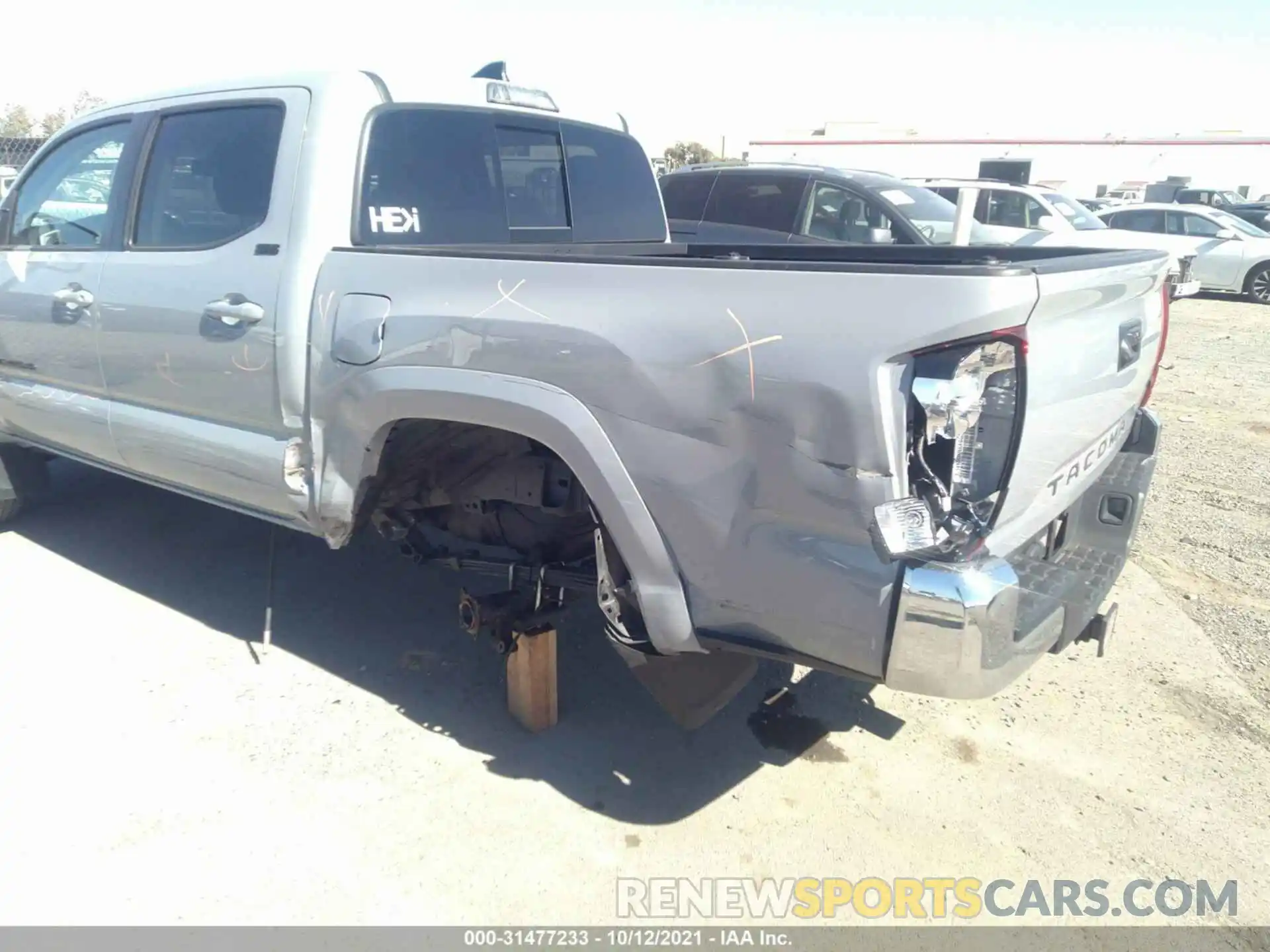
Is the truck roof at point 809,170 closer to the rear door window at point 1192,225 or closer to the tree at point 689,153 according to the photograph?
the rear door window at point 1192,225

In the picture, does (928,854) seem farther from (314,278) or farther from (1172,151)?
(1172,151)

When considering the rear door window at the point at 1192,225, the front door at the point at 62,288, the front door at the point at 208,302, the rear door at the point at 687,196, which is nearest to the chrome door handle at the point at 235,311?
the front door at the point at 208,302

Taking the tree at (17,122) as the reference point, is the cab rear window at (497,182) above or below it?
below

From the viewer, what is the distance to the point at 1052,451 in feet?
7.36

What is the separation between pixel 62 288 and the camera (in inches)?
148

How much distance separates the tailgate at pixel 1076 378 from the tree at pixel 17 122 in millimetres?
23381

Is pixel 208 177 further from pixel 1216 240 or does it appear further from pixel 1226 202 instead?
pixel 1226 202

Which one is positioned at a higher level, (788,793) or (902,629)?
(902,629)

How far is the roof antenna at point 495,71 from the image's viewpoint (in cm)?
375

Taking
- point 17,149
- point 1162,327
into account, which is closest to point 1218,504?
point 1162,327

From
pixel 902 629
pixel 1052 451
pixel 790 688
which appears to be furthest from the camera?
pixel 790 688

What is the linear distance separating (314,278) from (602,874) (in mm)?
2026

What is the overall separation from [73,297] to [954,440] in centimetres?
352
